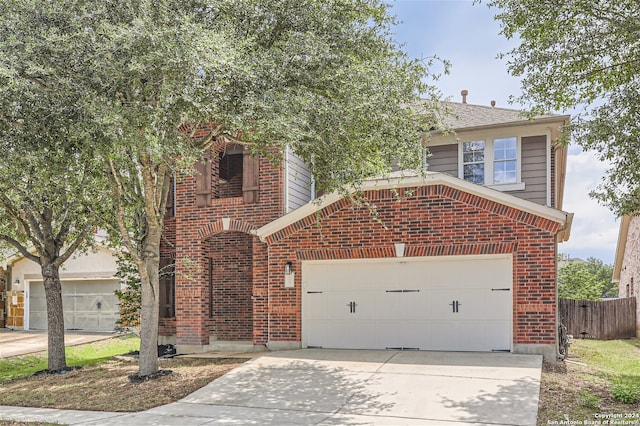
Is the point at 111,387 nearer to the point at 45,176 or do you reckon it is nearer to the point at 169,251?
the point at 45,176

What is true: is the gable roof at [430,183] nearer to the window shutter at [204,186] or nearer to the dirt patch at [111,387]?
the window shutter at [204,186]

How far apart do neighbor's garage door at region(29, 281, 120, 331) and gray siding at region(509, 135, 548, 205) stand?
16.5m

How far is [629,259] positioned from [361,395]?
1831 centimetres

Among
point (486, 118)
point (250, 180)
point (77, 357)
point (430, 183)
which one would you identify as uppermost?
point (486, 118)

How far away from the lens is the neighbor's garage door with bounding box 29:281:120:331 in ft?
75.2

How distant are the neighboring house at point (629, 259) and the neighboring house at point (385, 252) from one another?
685 cm

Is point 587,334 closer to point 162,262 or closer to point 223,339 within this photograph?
point 223,339

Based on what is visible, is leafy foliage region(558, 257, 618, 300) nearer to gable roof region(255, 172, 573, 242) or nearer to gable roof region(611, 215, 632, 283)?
gable roof region(611, 215, 632, 283)

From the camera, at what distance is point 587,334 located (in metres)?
18.2

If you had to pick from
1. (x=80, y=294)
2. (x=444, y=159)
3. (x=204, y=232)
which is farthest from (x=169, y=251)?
(x=80, y=294)

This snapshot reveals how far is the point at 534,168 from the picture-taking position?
47.2 ft

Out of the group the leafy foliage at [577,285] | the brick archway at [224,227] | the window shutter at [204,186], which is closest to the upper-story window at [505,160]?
the brick archway at [224,227]

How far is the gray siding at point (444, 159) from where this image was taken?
15.1 metres

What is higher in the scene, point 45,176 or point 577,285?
point 45,176
